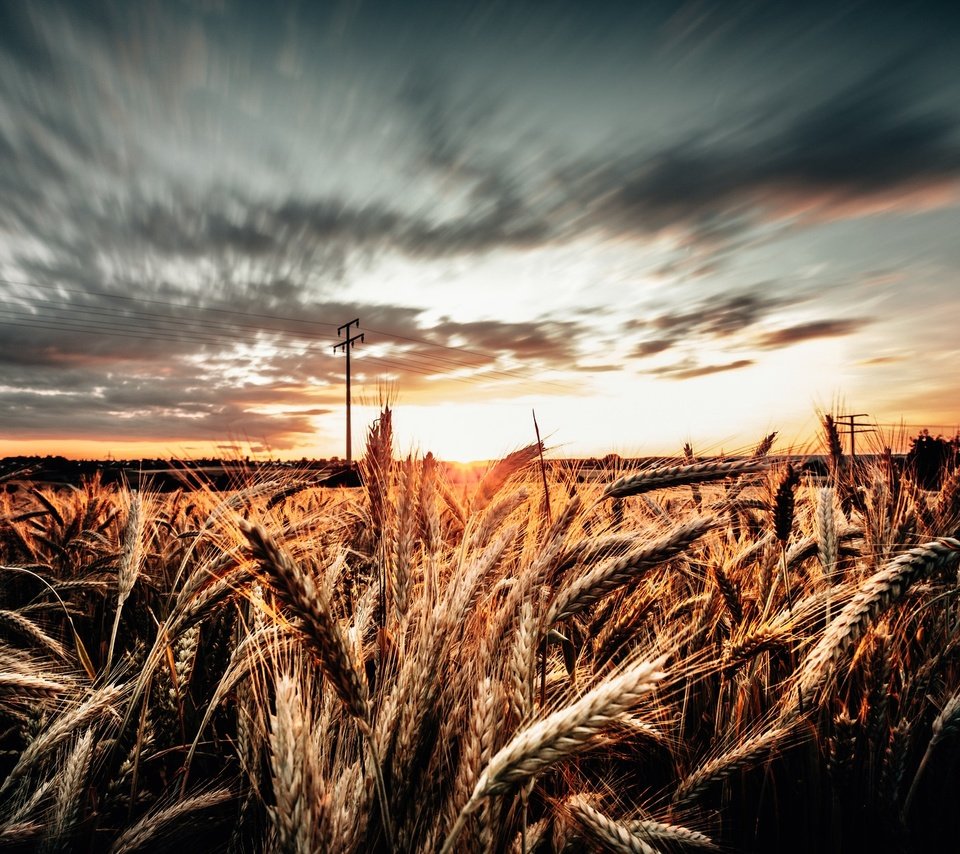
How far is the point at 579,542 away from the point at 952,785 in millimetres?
1423

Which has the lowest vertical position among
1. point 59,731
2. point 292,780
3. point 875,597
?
point 59,731

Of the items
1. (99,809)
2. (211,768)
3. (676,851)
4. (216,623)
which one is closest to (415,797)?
(676,851)

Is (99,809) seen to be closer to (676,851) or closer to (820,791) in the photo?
(676,851)

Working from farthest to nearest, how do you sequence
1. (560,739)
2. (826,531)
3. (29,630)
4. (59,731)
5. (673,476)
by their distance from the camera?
(826,531) → (29,630) → (673,476) → (59,731) → (560,739)

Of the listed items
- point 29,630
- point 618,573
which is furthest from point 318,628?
point 29,630

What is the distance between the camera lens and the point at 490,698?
1072 mm

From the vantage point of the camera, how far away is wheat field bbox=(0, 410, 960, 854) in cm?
101

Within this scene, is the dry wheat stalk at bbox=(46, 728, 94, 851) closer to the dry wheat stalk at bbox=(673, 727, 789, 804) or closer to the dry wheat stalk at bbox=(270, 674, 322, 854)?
the dry wheat stalk at bbox=(270, 674, 322, 854)

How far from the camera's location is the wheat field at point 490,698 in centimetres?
101

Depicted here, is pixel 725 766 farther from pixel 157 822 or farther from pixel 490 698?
pixel 157 822

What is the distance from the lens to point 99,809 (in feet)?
4.76

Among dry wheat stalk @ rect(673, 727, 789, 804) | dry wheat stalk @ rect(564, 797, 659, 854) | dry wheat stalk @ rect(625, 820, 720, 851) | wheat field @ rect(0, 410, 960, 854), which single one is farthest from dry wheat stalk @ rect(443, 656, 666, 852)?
dry wheat stalk @ rect(673, 727, 789, 804)

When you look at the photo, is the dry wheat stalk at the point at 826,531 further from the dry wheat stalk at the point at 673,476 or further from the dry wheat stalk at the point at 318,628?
the dry wheat stalk at the point at 318,628

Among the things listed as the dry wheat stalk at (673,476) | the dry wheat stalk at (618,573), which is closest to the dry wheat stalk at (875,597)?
the dry wheat stalk at (618,573)
